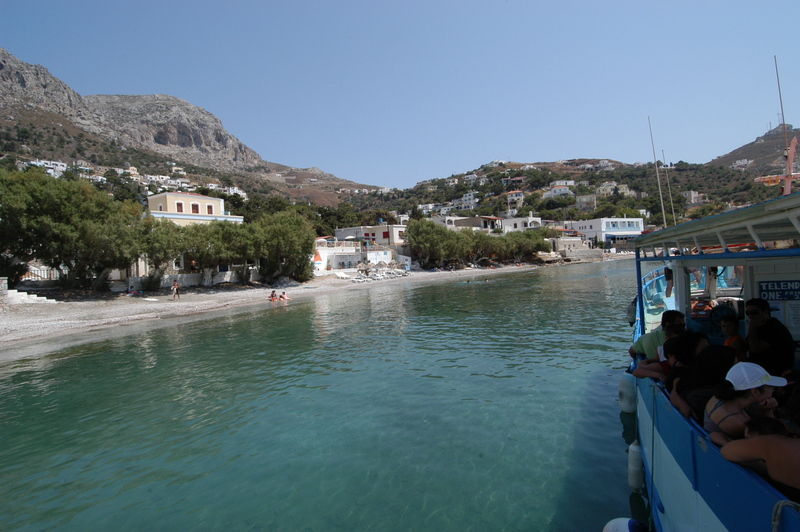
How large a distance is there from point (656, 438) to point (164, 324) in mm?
28124

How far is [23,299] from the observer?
95.2 feet

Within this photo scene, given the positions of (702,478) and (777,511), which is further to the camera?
(702,478)

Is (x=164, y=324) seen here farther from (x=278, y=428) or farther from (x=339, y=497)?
(x=339, y=497)

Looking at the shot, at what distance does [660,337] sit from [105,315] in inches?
1298

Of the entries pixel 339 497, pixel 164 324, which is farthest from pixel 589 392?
pixel 164 324

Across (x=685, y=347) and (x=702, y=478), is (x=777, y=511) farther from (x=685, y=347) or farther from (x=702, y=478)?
(x=685, y=347)

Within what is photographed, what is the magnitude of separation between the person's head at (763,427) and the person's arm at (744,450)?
111 mm

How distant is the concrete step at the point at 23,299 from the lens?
28.3 meters

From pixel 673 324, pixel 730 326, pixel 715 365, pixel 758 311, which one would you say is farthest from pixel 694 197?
pixel 715 365

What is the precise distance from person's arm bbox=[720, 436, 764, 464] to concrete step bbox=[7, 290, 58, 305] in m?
36.8

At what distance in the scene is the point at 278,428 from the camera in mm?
9562

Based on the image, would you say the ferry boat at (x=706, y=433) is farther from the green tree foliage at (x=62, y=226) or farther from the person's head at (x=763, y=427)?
the green tree foliage at (x=62, y=226)

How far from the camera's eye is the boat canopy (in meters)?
3.67

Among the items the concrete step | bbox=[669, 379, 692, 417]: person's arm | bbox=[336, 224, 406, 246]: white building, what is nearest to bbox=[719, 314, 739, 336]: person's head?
bbox=[669, 379, 692, 417]: person's arm
